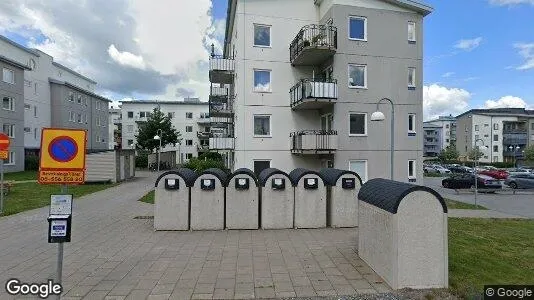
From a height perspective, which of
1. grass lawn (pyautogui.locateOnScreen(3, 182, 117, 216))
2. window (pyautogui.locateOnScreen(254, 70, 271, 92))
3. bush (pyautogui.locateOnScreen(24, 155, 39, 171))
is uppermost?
window (pyautogui.locateOnScreen(254, 70, 271, 92))

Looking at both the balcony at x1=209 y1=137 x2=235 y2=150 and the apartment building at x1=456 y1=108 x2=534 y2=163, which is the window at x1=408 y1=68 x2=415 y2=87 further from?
the apartment building at x1=456 y1=108 x2=534 y2=163

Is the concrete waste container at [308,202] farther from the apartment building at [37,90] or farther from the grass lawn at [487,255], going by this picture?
the apartment building at [37,90]

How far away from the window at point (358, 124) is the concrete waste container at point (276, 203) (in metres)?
10.2

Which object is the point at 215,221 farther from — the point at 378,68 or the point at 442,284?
the point at 378,68

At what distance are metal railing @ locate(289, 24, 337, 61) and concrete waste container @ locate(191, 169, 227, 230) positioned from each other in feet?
35.8

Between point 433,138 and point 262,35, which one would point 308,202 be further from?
point 433,138

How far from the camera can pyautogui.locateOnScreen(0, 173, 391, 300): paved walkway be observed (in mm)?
5059

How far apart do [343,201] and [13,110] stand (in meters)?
35.6

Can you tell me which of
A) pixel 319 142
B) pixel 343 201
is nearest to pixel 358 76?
pixel 319 142

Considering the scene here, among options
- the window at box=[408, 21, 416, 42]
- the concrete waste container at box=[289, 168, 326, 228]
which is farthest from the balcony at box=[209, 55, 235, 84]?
the concrete waste container at box=[289, 168, 326, 228]

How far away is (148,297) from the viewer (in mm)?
4777

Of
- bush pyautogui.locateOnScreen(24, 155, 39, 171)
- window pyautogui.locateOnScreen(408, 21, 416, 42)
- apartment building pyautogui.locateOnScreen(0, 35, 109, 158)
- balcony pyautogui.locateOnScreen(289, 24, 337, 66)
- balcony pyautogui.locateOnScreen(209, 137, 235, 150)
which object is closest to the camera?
balcony pyautogui.locateOnScreen(289, 24, 337, 66)

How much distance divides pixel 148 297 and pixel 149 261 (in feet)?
5.64

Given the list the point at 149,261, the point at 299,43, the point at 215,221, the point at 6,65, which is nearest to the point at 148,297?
→ the point at 149,261
